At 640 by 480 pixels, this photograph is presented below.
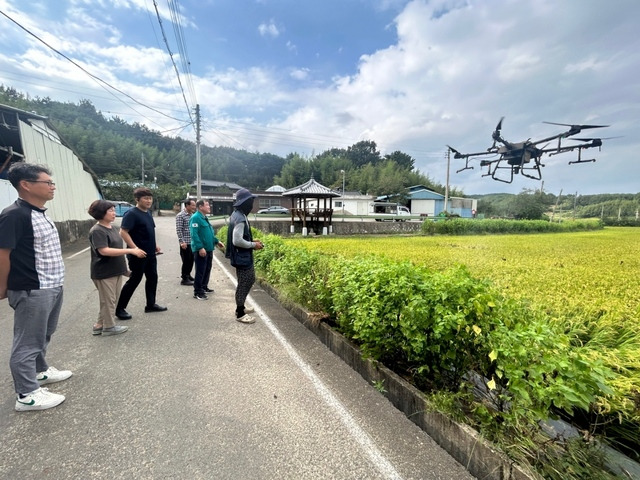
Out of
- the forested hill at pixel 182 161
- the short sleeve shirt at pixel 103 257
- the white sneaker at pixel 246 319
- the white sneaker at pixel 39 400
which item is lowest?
the white sneaker at pixel 246 319

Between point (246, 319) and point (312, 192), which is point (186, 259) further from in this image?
point (312, 192)

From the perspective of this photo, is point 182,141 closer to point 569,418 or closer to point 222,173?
point 222,173

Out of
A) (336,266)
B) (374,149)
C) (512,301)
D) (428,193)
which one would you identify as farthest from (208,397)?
(374,149)

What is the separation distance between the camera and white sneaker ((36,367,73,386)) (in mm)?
2684

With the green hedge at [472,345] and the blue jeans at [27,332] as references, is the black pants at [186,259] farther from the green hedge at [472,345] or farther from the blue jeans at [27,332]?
the green hedge at [472,345]

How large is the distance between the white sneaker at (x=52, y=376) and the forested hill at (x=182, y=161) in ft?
148

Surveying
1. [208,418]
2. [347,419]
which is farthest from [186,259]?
[347,419]

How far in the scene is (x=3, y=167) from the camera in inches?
415

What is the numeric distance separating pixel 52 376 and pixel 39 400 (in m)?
0.45

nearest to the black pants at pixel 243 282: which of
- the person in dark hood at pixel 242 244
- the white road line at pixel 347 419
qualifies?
the person in dark hood at pixel 242 244

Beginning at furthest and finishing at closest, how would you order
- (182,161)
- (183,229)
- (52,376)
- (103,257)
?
1. (182,161)
2. (183,229)
3. (103,257)
4. (52,376)

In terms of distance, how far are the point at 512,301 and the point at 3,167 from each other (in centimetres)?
1504

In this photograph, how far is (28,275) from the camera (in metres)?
2.29

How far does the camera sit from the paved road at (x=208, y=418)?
1.86 metres
